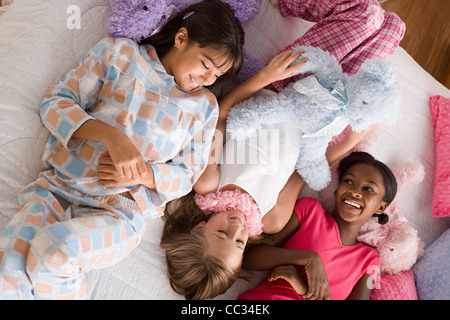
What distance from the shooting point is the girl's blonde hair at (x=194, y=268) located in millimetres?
1092

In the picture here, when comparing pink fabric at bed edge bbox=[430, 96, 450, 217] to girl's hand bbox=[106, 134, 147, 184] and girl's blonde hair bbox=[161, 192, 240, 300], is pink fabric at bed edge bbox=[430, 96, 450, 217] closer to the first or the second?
girl's blonde hair bbox=[161, 192, 240, 300]

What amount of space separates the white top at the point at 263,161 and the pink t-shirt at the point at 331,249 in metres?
0.17

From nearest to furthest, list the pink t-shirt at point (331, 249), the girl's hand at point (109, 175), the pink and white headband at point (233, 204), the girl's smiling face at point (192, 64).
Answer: the girl's hand at point (109, 175)
the girl's smiling face at point (192, 64)
the pink and white headband at point (233, 204)
the pink t-shirt at point (331, 249)

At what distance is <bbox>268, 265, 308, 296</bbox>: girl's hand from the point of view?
1.17 meters

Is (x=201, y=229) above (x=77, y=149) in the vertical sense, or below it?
below

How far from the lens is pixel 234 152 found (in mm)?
1217

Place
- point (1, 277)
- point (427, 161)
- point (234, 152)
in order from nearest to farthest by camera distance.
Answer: point (1, 277), point (234, 152), point (427, 161)

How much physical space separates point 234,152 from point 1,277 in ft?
2.28

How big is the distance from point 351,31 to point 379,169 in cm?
46

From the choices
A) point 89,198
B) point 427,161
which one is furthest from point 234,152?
point 427,161

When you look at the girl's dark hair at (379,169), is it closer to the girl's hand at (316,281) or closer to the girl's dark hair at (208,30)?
the girl's hand at (316,281)

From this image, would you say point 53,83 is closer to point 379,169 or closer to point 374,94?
point 374,94

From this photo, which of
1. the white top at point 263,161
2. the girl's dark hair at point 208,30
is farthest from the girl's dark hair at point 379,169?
the girl's dark hair at point 208,30
